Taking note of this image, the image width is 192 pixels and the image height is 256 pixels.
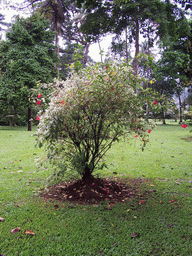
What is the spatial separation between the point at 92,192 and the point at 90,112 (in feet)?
4.48

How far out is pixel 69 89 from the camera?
296 cm

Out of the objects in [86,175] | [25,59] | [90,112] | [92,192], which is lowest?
[92,192]

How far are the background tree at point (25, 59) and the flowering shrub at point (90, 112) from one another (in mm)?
10115

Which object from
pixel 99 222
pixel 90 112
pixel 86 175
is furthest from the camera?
pixel 86 175

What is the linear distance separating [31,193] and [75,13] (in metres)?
18.6

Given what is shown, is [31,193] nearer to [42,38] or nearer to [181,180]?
[181,180]

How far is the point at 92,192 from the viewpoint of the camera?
3426 millimetres

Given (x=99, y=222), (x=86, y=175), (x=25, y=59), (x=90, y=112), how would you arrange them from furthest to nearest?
(x=25, y=59), (x=86, y=175), (x=90, y=112), (x=99, y=222)

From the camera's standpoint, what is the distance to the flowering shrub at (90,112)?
294cm

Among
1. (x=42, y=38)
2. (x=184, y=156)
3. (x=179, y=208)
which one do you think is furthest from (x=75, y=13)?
(x=179, y=208)

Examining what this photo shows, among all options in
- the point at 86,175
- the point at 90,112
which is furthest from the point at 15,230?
the point at 90,112

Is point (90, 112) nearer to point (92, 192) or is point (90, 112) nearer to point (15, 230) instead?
point (92, 192)

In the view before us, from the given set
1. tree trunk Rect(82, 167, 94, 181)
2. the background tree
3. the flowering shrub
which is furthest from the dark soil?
the background tree

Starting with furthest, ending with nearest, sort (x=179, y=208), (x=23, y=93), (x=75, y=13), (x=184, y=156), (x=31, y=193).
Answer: (x=75, y=13), (x=23, y=93), (x=184, y=156), (x=31, y=193), (x=179, y=208)
